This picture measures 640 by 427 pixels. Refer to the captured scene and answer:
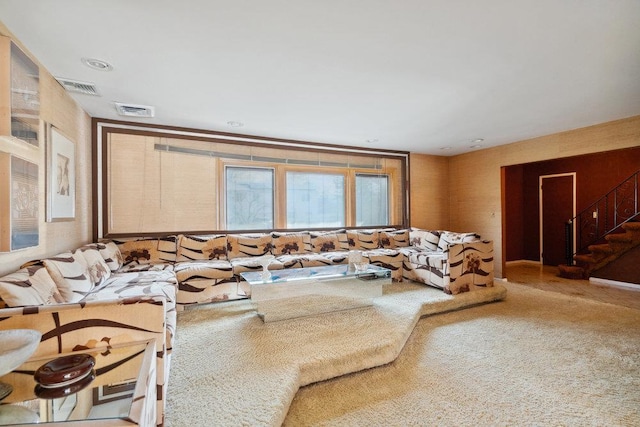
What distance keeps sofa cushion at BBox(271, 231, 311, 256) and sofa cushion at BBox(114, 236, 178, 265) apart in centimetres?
136

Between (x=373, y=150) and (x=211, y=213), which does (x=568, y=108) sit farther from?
(x=211, y=213)

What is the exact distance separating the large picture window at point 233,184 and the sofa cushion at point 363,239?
410mm

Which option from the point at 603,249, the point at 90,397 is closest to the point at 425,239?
the point at 603,249

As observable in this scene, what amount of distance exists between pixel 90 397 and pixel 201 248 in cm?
303

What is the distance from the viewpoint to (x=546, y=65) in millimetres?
2320

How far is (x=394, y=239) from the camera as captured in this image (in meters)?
5.11

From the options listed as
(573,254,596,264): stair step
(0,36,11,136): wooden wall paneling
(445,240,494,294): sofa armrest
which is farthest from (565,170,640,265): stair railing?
(0,36,11,136): wooden wall paneling

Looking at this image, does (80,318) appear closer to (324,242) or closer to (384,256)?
(324,242)

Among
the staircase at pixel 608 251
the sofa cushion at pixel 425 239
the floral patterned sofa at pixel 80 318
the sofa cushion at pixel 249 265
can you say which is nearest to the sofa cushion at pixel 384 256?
the sofa cushion at pixel 425 239

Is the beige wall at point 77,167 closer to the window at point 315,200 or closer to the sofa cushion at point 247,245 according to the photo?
the sofa cushion at point 247,245

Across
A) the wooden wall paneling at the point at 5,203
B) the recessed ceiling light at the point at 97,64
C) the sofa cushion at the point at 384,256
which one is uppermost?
the recessed ceiling light at the point at 97,64

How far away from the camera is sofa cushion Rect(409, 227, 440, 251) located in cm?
480

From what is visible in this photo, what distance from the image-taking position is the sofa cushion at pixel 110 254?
3.00 metres

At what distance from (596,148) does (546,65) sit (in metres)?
2.50
